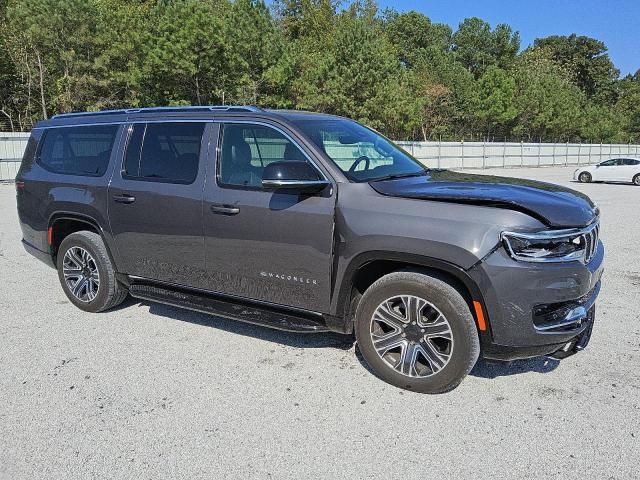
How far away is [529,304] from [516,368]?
999mm

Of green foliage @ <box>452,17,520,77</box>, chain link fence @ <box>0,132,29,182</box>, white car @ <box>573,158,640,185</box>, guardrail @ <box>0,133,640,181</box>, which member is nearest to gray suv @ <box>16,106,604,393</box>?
chain link fence @ <box>0,132,29,182</box>

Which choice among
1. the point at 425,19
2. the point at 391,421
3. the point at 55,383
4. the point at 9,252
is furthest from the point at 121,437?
the point at 425,19

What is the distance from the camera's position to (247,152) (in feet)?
13.9

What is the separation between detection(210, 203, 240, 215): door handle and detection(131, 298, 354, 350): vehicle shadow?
1.19 metres

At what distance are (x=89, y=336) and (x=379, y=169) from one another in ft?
9.41

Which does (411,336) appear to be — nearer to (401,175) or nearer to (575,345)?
(575,345)

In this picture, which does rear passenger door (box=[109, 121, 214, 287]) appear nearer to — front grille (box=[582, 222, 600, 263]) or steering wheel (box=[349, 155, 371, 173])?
steering wheel (box=[349, 155, 371, 173])

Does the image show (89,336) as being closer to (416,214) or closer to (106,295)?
(106,295)

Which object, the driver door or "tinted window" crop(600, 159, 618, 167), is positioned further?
"tinted window" crop(600, 159, 618, 167)

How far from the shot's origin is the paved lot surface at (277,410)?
2891mm

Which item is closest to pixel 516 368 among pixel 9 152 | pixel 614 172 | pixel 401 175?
pixel 401 175

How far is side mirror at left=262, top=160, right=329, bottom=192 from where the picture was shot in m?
3.60

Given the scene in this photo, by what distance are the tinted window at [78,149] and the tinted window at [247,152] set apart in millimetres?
1374

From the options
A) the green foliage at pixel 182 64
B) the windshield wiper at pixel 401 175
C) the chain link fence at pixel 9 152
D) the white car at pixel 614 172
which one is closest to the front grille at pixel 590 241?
the windshield wiper at pixel 401 175
